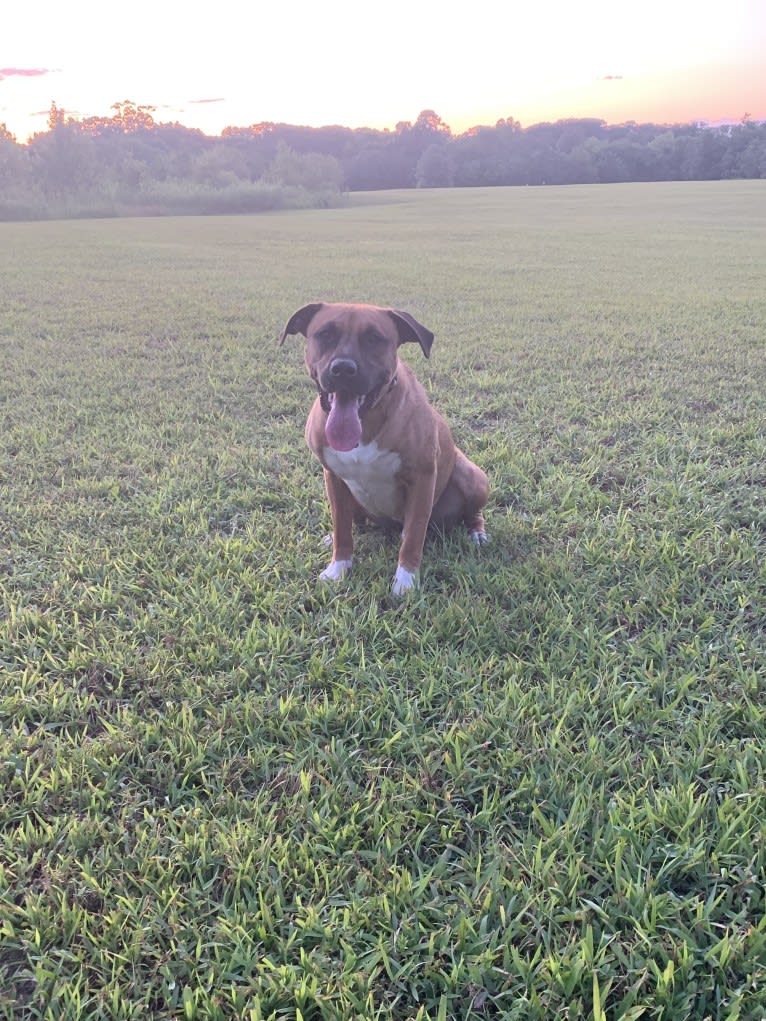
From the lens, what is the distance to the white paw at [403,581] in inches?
119

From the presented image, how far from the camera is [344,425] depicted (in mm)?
2893

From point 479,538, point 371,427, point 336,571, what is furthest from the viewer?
point 479,538

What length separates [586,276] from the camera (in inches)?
496

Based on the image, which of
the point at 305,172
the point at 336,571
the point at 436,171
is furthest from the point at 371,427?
the point at 436,171

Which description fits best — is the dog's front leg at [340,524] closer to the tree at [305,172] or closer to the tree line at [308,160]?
the tree line at [308,160]

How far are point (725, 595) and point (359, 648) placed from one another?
1552 mm

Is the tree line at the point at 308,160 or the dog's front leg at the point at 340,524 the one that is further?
the tree line at the point at 308,160

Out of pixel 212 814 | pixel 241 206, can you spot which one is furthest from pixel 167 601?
pixel 241 206

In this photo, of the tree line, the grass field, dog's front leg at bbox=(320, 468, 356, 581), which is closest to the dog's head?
dog's front leg at bbox=(320, 468, 356, 581)

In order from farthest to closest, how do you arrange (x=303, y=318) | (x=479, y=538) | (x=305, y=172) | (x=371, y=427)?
(x=305, y=172) → (x=479, y=538) → (x=303, y=318) → (x=371, y=427)

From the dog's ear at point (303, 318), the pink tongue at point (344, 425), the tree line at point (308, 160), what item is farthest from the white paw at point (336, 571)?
the tree line at point (308, 160)

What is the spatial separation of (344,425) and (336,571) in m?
0.69

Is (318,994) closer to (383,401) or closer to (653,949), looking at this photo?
(653,949)

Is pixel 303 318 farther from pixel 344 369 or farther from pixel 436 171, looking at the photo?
pixel 436 171
